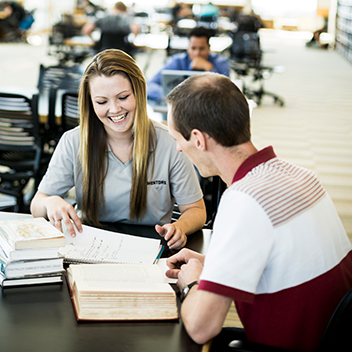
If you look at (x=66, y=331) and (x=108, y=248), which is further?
(x=108, y=248)

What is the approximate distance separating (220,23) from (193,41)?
38.3ft

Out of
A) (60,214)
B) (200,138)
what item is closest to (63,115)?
(60,214)

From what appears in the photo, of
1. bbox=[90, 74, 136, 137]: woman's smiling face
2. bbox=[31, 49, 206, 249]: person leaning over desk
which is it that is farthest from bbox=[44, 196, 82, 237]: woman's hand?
bbox=[90, 74, 136, 137]: woman's smiling face

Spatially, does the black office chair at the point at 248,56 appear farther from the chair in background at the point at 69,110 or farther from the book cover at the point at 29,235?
the book cover at the point at 29,235

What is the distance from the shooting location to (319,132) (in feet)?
21.0

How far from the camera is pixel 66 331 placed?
1.09m

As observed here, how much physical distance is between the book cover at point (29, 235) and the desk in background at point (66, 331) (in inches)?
5.1

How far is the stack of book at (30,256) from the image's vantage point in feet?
4.11

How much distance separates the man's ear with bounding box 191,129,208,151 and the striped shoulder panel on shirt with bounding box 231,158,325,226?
129mm

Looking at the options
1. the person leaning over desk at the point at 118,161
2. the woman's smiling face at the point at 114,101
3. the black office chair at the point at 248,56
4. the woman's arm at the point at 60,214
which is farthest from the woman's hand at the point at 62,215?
the black office chair at the point at 248,56

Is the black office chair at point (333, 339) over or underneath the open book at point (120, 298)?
underneath

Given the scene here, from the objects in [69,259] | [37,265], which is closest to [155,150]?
[69,259]

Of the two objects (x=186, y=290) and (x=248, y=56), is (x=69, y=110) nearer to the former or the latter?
(x=186, y=290)

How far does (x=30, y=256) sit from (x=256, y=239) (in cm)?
61
